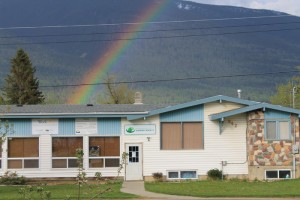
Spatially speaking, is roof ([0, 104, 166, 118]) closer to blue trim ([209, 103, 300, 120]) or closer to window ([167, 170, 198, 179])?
window ([167, 170, 198, 179])

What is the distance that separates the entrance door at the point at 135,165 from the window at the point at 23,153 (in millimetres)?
4868

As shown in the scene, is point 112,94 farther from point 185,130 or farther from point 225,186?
point 225,186

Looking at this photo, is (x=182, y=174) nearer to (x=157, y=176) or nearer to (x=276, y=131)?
(x=157, y=176)

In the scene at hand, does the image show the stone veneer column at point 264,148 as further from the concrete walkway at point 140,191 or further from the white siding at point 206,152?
the concrete walkway at point 140,191

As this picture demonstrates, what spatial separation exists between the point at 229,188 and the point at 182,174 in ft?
19.5

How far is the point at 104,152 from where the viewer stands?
3575 centimetres

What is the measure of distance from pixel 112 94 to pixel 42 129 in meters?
38.8

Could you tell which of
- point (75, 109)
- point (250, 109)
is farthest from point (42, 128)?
point (250, 109)

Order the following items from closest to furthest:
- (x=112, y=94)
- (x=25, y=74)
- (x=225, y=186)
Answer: (x=225, y=186)
(x=112, y=94)
(x=25, y=74)

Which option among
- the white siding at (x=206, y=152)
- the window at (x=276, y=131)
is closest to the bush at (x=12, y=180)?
the white siding at (x=206, y=152)

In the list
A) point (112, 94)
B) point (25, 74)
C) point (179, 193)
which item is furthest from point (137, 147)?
point (25, 74)

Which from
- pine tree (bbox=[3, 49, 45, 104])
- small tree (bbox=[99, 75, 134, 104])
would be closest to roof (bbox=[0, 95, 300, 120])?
small tree (bbox=[99, 75, 134, 104])

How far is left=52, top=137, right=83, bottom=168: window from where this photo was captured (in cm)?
3556

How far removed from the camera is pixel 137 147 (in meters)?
35.4
